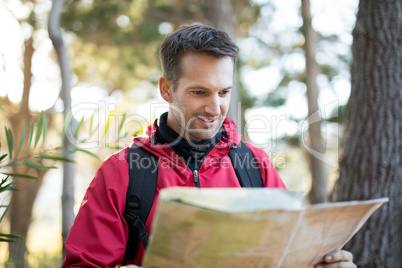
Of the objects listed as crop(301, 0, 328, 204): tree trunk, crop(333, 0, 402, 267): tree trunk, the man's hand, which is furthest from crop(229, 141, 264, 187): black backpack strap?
crop(301, 0, 328, 204): tree trunk

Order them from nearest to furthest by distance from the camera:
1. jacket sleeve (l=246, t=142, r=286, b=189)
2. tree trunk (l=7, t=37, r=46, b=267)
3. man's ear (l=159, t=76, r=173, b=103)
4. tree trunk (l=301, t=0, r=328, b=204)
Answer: jacket sleeve (l=246, t=142, r=286, b=189)
man's ear (l=159, t=76, r=173, b=103)
tree trunk (l=301, t=0, r=328, b=204)
tree trunk (l=7, t=37, r=46, b=267)

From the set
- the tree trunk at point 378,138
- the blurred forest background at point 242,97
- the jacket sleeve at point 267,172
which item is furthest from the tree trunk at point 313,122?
the jacket sleeve at point 267,172

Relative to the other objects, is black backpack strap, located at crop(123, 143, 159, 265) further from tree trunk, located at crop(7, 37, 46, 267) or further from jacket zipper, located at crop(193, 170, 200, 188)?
tree trunk, located at crop(7, 37, 46, 267)

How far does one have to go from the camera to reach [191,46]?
200cm

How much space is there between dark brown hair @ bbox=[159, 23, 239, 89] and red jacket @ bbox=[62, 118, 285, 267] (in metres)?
0.36

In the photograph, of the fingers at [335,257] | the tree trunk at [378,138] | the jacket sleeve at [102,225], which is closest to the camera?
the fingers at [335,257]

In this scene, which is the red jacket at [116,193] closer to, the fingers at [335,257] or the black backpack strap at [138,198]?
the black backpack strap at [138,198]

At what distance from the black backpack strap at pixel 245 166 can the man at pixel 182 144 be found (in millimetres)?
28

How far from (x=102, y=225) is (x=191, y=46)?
3.31 feet

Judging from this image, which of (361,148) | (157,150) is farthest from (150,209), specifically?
(361,148)

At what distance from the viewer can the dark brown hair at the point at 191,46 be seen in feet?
6.48

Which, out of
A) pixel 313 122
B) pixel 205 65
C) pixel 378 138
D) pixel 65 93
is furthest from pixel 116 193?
pixel 313 122

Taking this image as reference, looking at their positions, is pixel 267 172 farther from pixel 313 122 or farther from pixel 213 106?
pixel 313 122

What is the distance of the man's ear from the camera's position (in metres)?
2.18
